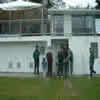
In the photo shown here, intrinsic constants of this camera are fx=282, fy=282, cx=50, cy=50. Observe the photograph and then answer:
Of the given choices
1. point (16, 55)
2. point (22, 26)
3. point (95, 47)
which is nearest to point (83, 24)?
point (95, 47)

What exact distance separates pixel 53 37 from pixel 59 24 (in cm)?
123

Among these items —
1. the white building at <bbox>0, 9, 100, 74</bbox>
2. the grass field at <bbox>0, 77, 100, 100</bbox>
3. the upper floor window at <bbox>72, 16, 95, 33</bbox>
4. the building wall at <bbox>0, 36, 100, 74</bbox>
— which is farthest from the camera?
the upper floor window at <bbox>72, 16, 95, 33</bbox>

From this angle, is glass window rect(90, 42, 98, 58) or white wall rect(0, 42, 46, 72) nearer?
glass window rect(90, 42, 98, 58)

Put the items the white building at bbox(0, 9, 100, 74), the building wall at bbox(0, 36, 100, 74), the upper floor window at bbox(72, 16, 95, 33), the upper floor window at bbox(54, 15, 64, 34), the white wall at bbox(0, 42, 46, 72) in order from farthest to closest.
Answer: the white wall at bbox(0, 42, 46, 72) → the upper floor window at bbox(54, 15, 64, 34) → the upper floor window at bbox(72, 16, 95, 33) → the white building at bbox(0, 9, 100, 74) → the building wall at bbox(0, 36, 100, 74)

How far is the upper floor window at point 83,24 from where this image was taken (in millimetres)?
22375

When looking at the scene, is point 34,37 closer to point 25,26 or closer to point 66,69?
point 25,26

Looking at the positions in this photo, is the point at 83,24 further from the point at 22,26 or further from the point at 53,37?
the point at 22,26

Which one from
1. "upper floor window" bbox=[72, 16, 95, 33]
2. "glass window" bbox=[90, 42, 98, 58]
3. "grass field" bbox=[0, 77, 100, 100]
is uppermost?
"upper floor window" bbox=[72, 16, 95, 33]

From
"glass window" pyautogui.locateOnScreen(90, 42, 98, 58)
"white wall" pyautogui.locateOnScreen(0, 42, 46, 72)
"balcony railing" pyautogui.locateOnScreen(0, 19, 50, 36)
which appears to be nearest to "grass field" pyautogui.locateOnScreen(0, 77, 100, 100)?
"glass window" pyautogui.locateOnScreen(90, 42, 98, 58)

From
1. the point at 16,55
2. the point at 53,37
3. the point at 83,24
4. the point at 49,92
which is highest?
the point at 83,24

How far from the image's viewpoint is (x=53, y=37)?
22609mm

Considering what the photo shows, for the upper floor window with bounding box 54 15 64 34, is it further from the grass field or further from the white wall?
the grass field

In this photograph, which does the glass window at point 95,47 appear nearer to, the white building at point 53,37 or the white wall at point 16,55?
the white building at point 53,37

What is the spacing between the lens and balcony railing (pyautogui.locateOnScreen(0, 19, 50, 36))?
80.8ft
